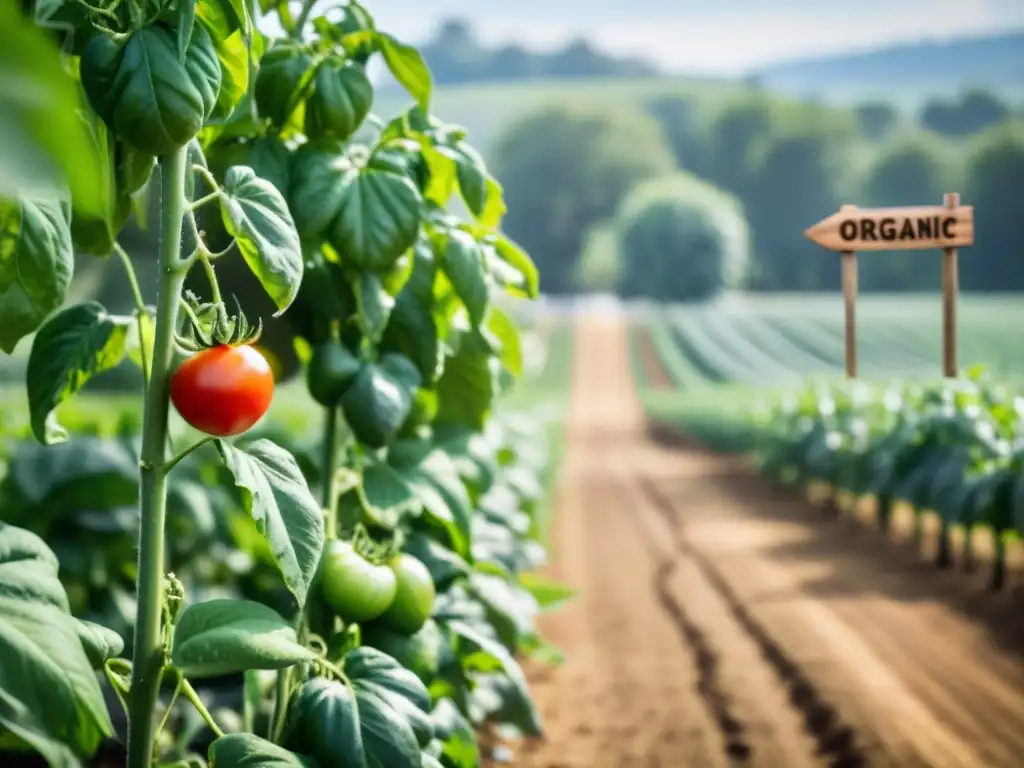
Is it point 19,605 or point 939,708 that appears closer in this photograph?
point 19,605

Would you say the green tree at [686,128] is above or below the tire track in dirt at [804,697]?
above

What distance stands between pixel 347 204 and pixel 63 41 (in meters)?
0.47

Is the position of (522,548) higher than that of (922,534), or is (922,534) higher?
(522,548)

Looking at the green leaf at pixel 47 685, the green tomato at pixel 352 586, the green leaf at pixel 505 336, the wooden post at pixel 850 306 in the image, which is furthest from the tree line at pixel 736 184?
the green leaf at pixel 47 685

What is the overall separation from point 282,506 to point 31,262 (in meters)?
0.42

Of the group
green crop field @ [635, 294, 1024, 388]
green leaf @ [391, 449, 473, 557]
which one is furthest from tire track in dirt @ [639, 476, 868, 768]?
green crop field @ [635, 294, 1024, 388]

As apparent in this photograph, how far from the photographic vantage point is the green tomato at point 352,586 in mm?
1618

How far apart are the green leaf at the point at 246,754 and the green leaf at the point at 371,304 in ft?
2.20

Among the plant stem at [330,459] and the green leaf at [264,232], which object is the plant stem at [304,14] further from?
the plant stem at [330,459]

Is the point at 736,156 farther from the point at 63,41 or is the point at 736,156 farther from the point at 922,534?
the point at 63,41

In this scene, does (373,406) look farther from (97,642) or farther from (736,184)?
(736,184)

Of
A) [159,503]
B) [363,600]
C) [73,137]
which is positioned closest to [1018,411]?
[363,600]

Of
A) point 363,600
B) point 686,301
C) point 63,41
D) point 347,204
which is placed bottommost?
point 686,301

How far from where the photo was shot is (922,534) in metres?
7.28
